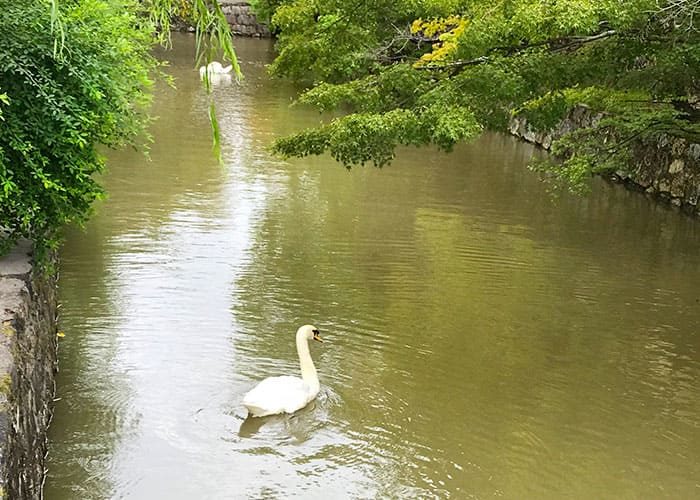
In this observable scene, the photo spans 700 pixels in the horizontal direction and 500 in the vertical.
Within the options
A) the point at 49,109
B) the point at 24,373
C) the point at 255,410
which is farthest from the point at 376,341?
the point at 24,373

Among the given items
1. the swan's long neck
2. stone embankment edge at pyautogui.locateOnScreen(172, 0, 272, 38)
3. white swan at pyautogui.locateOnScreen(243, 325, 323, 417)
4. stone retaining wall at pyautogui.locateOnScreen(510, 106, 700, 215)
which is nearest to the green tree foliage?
the swan's long neck

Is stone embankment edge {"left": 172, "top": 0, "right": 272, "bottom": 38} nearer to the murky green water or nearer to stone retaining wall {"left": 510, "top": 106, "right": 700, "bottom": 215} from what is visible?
stone retaining wall {"left": 510, "top": 106, "right": 700, "bottom": 215}

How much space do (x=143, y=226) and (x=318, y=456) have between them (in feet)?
20.3

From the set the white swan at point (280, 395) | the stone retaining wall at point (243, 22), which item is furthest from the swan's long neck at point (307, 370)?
the stone retaining wall at point (243, 22)

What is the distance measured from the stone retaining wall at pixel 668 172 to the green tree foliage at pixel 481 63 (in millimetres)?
4285

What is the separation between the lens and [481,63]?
10.1 meters

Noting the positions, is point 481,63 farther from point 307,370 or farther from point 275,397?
point 275,397

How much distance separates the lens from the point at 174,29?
4319 cm

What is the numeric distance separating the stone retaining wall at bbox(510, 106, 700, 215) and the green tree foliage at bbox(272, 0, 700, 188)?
14.1 ft

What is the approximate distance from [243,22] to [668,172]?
31751 millimetres

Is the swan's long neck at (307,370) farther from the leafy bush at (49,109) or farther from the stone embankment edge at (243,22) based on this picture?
the stone embankment edge at (243,22)

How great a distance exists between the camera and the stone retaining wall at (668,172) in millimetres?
15680

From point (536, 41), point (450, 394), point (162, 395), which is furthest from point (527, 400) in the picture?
point (536, 41)

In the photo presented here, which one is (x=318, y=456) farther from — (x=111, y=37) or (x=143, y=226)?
(x=143, y=226)
